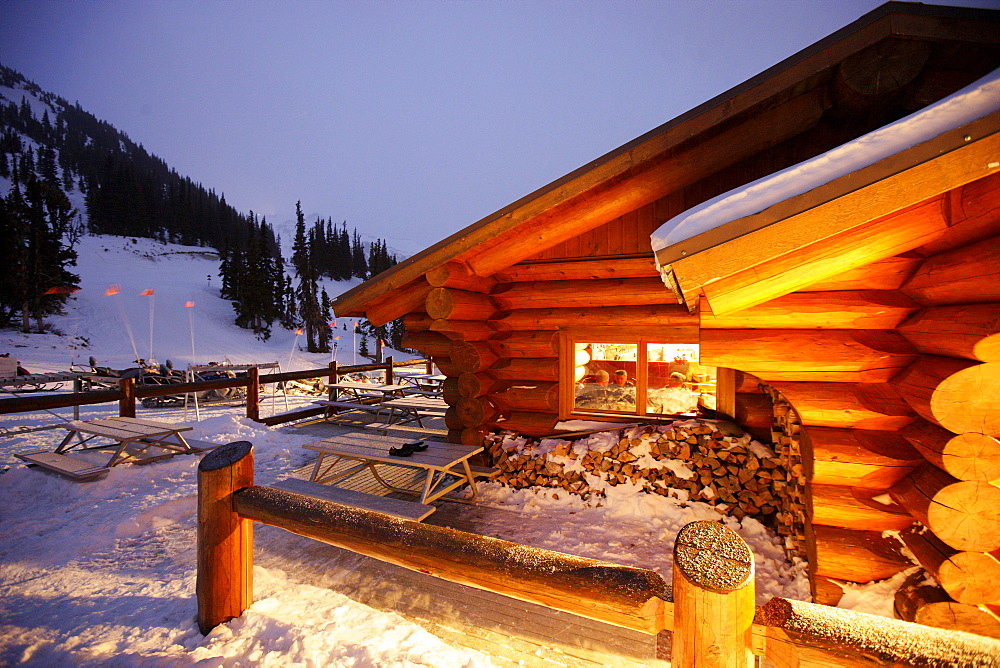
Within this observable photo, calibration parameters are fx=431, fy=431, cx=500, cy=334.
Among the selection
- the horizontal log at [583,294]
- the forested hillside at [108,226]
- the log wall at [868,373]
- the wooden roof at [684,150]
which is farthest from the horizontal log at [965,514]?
the forested hillside at [108,226]

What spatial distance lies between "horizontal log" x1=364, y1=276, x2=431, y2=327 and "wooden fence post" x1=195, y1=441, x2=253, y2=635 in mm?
3145

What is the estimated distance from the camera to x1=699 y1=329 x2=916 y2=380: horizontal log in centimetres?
310

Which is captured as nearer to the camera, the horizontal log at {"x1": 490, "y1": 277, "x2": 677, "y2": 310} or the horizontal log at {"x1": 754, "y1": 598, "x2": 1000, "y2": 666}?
the horizontal log at {"x1": 754, "y1": 598, "x2": 1000, "y2": 666}

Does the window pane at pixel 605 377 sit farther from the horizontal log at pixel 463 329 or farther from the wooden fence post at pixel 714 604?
the wooden fence post at pixel 714 604

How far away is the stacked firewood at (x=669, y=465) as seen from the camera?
4.76 m

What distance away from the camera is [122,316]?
33.4 metres

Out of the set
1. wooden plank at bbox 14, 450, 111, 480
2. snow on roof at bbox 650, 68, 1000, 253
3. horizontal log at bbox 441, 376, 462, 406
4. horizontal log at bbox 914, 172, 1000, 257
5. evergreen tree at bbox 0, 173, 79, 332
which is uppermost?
evergreen tree at bbox 0, 173, 79, 332

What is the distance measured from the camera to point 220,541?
259cm

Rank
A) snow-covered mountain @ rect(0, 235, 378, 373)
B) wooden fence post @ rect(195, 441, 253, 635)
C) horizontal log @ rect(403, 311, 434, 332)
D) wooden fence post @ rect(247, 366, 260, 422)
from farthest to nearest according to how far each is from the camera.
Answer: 1. snow-covered mountain @ rect(0, 235, 378, 373)
2. wooden fence post @ rect(247, 366, 260, 422)
3. horizontal log @ rect(403, 311, 434, 332)
4. wooden fence post @ rect(195, 441, 253, 635)

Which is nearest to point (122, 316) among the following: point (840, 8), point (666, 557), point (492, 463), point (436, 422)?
point (436, 422)

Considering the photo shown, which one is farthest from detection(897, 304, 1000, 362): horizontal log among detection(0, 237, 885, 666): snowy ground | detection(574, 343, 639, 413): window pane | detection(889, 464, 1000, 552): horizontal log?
detection(574, 343, 639, 413): window pane

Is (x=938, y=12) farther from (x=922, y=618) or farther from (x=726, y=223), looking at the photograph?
(x=922, y=618)

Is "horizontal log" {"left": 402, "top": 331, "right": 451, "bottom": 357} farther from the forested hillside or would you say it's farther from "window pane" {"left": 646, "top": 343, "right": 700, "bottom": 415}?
the forested hillside

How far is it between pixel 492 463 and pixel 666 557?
263 cm
